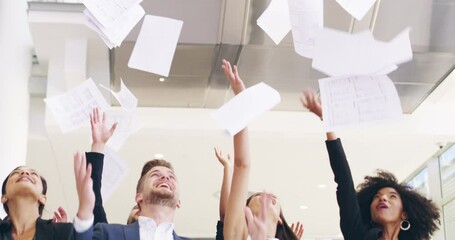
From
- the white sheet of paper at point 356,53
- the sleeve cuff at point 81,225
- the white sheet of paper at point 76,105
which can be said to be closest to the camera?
the sleeve cuff at point 81,225

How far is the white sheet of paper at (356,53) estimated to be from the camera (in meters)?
2.40

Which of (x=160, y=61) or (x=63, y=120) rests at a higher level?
(x=160, y=61)

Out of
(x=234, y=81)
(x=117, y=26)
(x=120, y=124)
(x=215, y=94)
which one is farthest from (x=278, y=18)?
(x=215, y=94)

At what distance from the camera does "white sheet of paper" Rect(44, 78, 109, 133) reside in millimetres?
2639

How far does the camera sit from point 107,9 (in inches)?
94.6

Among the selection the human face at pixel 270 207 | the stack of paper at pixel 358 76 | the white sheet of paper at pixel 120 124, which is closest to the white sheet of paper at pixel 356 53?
the stack of paper at pixel 358 76

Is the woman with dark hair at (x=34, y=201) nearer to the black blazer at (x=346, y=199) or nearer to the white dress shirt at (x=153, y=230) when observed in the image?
the white dress shirt at (x=153, y=230)

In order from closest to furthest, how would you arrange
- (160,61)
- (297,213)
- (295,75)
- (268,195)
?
(268,195)
(160,61)
(295,75)
(297,213)

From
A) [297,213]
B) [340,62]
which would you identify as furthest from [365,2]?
[297,213]

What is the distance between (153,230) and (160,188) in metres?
0.18

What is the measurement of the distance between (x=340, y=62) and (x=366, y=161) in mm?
4942

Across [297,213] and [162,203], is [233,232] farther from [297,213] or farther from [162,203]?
[297,213]

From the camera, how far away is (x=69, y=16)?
5.54 metres

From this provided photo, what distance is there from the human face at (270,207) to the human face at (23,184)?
2.35 feet
